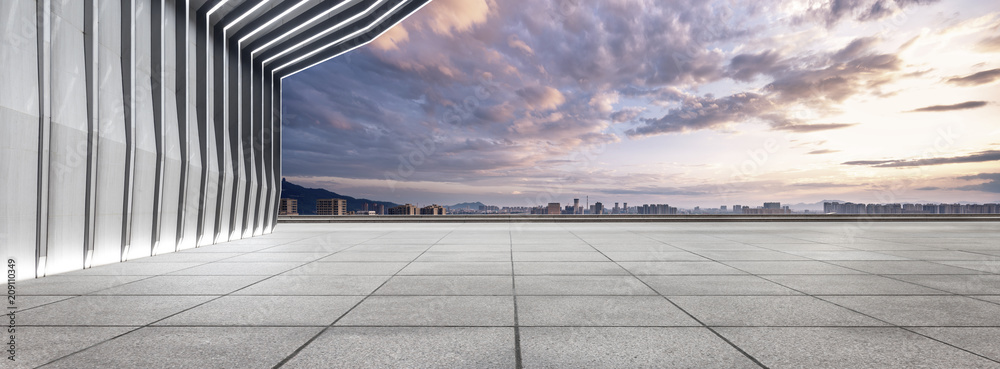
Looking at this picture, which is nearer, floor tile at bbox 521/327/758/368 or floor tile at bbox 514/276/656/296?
floor tile at bbox 521/327/758/368

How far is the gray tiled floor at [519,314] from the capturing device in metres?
3.63

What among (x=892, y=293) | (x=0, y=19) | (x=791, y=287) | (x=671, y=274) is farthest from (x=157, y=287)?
(x=892, y=293)

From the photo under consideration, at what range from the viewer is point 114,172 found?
9141 millimetres

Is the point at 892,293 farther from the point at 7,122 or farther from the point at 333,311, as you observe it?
the point at 7,122

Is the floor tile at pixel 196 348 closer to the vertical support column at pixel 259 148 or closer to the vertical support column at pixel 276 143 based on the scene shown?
the vertical support column at pixel 259 148

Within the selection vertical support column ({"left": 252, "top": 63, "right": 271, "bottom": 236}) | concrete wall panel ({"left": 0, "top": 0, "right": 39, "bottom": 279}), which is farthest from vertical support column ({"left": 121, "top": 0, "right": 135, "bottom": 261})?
vertical support column ({"left": 252, "top": 63, "right": 271, "bottom": 236})

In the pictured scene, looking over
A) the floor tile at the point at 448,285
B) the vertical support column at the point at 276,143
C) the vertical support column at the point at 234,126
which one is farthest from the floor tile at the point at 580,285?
the vertical support column at the point at 276,143

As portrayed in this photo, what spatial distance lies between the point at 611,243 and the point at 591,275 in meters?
6.02

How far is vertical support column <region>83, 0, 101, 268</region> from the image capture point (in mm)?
8414

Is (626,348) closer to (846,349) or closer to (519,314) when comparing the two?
(519,314)

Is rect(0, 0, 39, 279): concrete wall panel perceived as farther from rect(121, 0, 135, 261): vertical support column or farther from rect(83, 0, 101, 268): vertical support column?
rect(121, 0, 135, 261): vertical support column

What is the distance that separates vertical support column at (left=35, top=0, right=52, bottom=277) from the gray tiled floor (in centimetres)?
69

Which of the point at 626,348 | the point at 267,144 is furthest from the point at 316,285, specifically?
the point at 267,144

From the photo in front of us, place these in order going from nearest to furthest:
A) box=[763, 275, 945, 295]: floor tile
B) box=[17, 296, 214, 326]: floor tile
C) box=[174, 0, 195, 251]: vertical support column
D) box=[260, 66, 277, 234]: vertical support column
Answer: box=[17, 296, 214, 326]: floor tile → box=[763, 275, 945, 295]: floor tile → box=[174, 0, 195, 251]: vertical support column → box=[260, 66, 277, 234]: vertical support column
